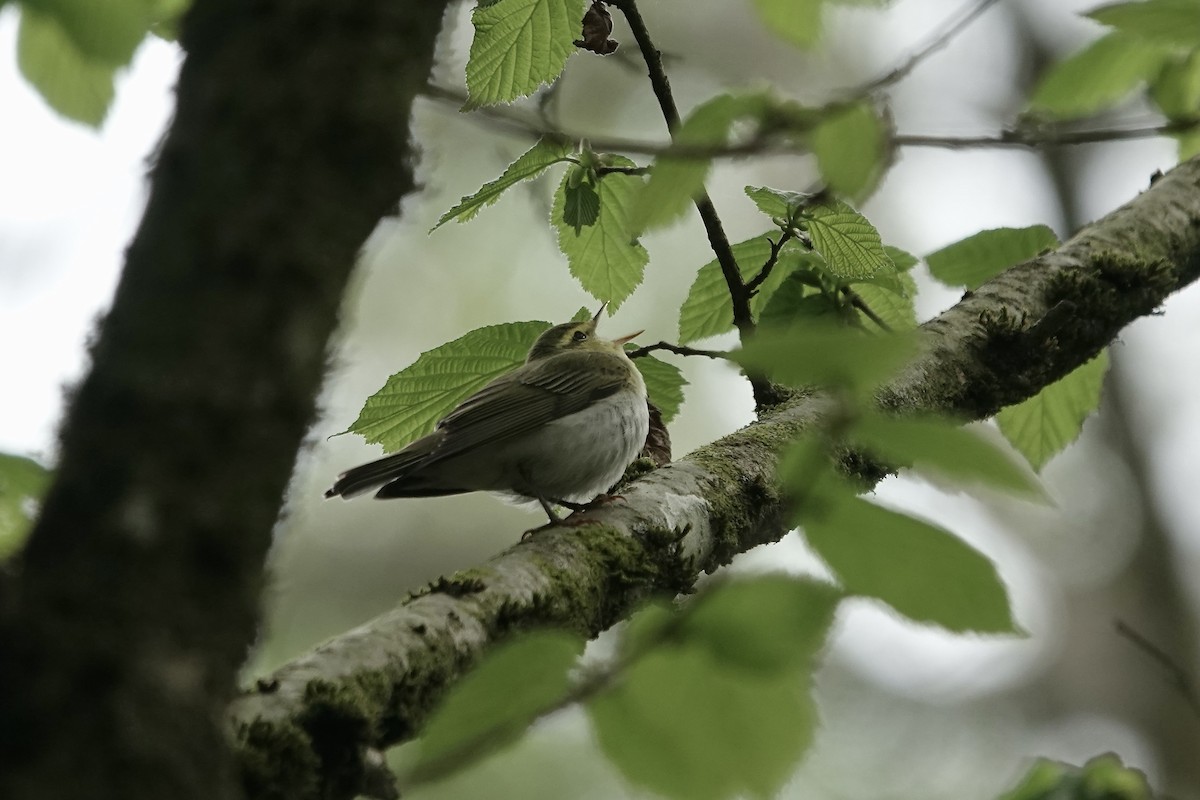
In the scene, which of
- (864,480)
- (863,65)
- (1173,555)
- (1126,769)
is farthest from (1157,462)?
(1126,769)

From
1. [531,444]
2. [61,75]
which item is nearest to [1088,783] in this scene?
[61,75]

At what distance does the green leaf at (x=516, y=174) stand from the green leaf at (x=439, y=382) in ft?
1.55

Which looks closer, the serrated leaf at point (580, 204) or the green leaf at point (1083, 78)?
the green leaf at point (1083, 78)

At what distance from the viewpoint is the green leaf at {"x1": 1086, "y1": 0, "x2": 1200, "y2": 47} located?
5.19 ft

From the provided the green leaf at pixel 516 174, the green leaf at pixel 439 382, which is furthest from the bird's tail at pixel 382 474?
the green leaf at pixel 516 174

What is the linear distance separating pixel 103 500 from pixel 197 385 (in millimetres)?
129

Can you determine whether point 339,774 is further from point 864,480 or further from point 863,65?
point 863,65

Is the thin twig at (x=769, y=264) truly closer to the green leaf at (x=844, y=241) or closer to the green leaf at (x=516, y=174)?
the green leaf at (x=844, y=241)

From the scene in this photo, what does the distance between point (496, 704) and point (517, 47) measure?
83.9 inches

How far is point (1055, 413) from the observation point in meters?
3.58

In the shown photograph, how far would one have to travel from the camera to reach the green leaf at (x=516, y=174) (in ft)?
9.57

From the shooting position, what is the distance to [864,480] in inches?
124

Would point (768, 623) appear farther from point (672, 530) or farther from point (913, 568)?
point (672, 530)

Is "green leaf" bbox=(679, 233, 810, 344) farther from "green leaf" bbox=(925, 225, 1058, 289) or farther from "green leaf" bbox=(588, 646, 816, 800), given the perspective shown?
"green leaf" bbox=(588, 646, 816, 800)
